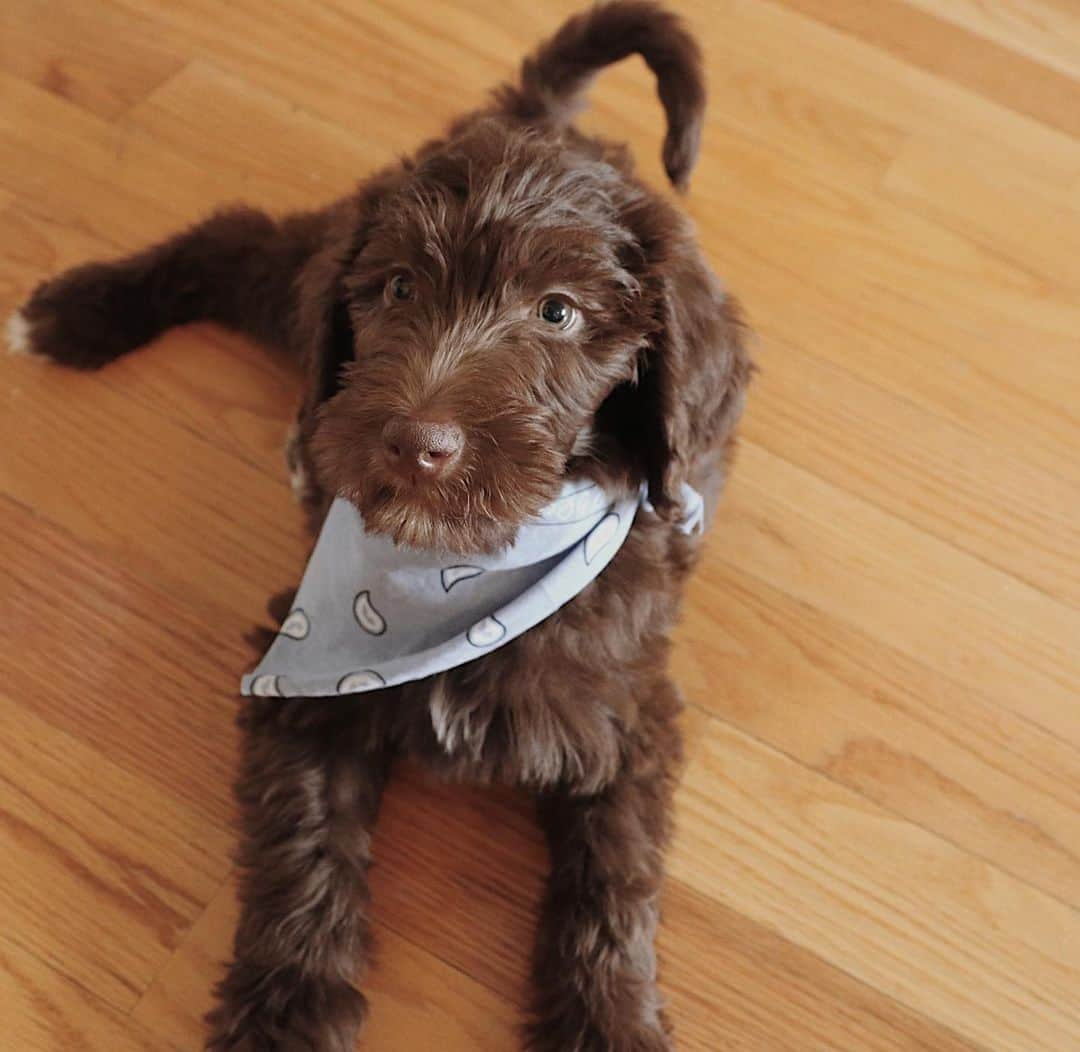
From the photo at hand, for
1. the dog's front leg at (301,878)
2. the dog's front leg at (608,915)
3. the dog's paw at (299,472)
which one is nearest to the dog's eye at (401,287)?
the dog's paw at (299,472)

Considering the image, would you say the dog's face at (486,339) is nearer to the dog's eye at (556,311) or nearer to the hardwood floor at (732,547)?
the dog's eye at (556,311)

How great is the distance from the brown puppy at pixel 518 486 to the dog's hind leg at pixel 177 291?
0.35 metres

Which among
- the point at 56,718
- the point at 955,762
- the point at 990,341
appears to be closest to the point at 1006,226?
the point at 990,341

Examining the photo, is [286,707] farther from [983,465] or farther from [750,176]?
[750,176]

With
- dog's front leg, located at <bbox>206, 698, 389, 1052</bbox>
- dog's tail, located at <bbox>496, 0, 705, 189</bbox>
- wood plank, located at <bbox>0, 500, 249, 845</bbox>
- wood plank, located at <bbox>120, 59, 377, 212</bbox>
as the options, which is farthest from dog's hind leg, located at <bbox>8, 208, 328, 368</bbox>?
dog's front leg, located at <bbox>206, 698, 389, 1052</bbox>

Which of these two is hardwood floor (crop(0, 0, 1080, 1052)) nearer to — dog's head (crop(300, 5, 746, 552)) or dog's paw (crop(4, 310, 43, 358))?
dog's paw (crop(4, 310, 43, 358))

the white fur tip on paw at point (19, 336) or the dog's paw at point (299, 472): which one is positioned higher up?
the dog's paw at point (299, 472)

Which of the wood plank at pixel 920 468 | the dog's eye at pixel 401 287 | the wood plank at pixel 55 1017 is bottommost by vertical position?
the wood plank at pixel 55 1017

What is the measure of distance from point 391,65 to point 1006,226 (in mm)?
1375

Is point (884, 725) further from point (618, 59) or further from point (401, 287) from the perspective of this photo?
point (618, 59)

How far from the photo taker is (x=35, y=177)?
243 centimetres

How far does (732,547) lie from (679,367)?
2.33 ft

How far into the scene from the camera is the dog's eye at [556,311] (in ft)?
4.84

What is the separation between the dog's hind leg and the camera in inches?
86.3
